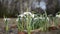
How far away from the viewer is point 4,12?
3.81 metres

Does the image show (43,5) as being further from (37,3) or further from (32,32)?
(32,32)

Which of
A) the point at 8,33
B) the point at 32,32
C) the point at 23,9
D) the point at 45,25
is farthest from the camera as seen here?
the point at 23,9

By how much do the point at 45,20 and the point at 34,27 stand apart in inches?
5.7

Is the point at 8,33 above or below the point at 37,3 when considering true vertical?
below

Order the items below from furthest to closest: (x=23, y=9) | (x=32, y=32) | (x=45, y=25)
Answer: (x=23, y=9)
(x=45, y=25)
(x=32, y=32)

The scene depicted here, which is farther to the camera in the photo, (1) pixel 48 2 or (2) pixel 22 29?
(1) pixel 48 2

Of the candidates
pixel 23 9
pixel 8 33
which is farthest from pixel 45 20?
pixel 23 9

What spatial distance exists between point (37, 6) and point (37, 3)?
0.08 metres

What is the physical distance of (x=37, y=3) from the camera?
12.7 feet

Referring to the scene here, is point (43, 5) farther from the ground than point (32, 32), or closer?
farther from the ground

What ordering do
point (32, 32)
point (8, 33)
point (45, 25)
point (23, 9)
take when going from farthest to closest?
point (23, 9) < point (8, 33) < point (45, 25) < point (32, 32)

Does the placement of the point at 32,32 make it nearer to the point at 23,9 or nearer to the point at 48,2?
the point at 23,9

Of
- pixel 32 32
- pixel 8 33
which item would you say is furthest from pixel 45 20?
pixel 8 33

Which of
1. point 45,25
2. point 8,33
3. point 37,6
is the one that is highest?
point 37,6
